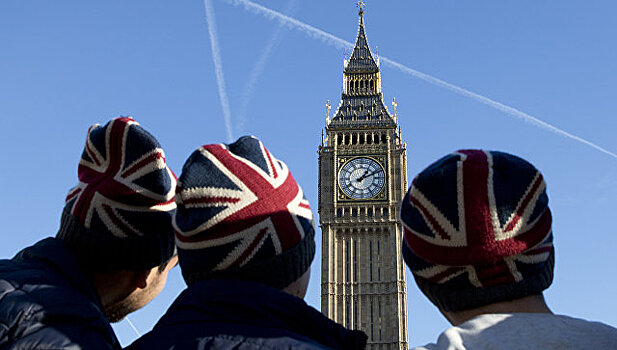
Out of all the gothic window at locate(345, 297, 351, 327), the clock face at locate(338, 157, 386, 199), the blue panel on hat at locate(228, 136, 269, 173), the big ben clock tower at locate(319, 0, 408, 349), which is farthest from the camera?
the clock face at locate(338, 157, 386, 199)

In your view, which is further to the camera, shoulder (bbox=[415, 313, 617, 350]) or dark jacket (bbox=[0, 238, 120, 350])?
dark jacket (bbox=[0, 238, 120, 350])

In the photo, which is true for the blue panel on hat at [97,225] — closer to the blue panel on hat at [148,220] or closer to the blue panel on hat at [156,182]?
the blue panel on hat at [148,220]

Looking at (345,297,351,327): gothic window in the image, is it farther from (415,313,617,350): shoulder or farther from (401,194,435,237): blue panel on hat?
(415,313,617,350): shoulder

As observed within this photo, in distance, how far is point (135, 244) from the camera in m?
2.49

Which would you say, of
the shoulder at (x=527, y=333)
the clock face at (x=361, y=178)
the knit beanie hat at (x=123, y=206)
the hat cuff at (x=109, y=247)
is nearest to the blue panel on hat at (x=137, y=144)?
the knit beanie hat at (x=123, y=206)

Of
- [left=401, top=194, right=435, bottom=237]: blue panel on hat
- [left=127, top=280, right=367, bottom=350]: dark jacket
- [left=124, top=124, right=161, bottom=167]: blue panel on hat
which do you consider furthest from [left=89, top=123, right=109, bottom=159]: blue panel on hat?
[left=401, top=194, right=435, bottom=237]: blue panel on hat

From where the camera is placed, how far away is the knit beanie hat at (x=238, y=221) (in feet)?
6.76

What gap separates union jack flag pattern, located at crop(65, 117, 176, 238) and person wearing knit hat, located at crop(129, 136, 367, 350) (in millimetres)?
329

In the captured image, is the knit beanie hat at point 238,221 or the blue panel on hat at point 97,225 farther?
the blue panel on hat at point 97,225

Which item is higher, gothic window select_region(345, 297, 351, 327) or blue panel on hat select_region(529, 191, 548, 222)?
blue panel on hat select_region(529, 191, 548, 222)

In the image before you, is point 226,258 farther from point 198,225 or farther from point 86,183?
point 86,183

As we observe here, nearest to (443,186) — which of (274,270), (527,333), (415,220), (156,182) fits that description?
(415,220)

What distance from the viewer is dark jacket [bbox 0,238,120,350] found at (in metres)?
2.05

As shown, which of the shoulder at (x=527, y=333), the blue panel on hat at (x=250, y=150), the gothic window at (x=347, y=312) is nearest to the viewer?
the shoulder at (x=527, y=333)
